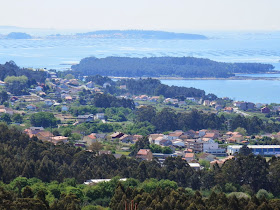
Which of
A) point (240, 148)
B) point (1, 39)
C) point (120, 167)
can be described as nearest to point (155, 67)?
point (240, 148)

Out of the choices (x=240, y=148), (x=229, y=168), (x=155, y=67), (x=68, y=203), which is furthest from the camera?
(x=155, y=67)

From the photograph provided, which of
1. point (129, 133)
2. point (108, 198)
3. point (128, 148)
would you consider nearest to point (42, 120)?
point (129, 133)

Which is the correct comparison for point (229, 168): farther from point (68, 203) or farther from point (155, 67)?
point (155, 67)

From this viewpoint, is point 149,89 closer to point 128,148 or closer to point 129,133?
point 129,133

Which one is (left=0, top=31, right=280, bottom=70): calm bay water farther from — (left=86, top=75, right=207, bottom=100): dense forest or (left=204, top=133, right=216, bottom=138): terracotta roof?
(left=204, top=133, right=216, bottom=138): terracotta roof

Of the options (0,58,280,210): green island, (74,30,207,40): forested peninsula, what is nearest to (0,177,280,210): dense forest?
(0,58,280,210): green island

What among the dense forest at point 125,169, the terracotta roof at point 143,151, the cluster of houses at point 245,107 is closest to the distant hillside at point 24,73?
the cluster of houses at point 245,107
